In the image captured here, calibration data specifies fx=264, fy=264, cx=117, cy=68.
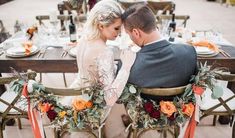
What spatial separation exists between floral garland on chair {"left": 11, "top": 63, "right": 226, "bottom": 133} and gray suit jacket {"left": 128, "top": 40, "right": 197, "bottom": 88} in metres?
0.06

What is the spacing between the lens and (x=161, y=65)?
1.37 metres

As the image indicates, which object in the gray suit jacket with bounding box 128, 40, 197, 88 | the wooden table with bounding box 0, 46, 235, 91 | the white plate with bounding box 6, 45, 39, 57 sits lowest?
the wooden table with bounding box 0, 46, 235, 91

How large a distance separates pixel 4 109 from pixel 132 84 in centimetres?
102

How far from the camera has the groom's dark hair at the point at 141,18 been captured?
4.59ft

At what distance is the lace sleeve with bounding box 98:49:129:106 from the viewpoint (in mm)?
1395

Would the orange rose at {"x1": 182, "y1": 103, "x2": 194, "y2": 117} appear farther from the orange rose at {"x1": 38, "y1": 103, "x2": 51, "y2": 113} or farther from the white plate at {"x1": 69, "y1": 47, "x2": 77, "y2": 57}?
the white plate at {"x1": 69, "y1": 47, "x2": 77, "y2": 57}

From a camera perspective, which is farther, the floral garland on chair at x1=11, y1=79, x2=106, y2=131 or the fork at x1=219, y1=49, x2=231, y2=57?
the fork at x1=219, y1=49, x2=231, y2=57

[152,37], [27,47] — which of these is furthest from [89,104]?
[27,47]

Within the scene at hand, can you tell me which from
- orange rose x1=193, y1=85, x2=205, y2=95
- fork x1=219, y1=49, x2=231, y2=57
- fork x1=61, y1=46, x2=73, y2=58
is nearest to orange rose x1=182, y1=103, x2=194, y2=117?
orange rose x1=193, y1=85, x2=205, y2=95

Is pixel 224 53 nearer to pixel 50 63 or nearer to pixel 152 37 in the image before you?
pixel 152 37

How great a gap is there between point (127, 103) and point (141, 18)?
48 centimetres

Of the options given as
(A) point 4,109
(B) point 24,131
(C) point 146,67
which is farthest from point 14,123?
(C) point 146,67

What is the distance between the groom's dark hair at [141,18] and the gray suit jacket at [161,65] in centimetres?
11

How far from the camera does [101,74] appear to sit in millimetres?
Result: 1591
